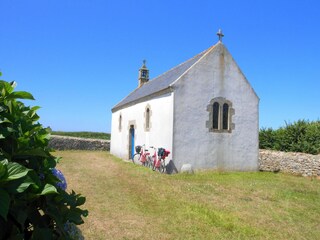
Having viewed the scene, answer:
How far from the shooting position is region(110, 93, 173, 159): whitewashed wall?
48.3 ft

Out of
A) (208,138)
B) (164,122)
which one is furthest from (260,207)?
(164,122)

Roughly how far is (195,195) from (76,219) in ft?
25.5

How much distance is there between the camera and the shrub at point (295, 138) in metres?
16.9

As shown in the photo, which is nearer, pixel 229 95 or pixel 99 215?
pixel 99 215

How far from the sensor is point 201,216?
739 centimetres

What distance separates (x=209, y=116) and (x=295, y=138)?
6.49 meters

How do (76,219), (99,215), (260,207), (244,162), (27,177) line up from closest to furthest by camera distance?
(27,177), (76,219), (99,215), (260,207), (244,162)

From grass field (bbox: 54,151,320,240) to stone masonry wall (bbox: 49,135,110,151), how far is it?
1624 cm

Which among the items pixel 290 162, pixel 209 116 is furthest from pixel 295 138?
pixel 209 116

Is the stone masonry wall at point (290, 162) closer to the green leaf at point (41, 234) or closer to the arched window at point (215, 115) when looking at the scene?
the arched window at point (215, 115)

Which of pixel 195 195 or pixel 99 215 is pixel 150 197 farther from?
pixel 99 215

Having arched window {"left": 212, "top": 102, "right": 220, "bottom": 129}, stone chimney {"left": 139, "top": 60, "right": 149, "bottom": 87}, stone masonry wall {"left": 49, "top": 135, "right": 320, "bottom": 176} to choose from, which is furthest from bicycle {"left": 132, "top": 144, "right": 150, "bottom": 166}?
stone chimney {"left": 139, "top": 60, "right": 149, "bottom": 87}

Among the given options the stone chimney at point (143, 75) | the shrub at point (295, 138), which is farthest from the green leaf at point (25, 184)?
the stone chimney at point (143, 75)

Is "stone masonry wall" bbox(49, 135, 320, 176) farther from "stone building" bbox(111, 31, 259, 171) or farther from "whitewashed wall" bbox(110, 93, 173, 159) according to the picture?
"whitewashed wall" bbox(110, 93, 173, 159)
